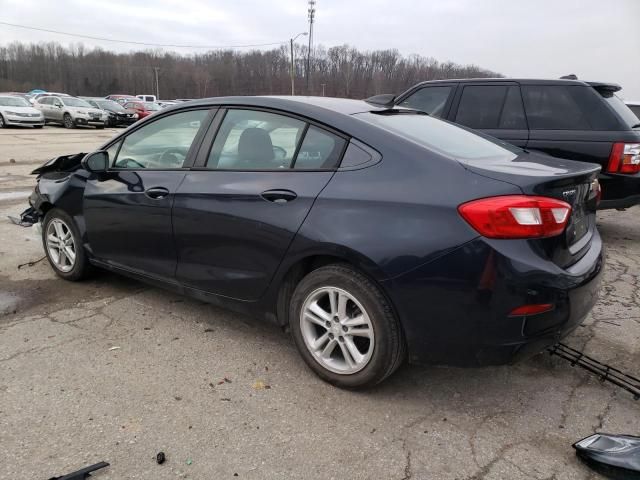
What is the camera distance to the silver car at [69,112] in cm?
2600

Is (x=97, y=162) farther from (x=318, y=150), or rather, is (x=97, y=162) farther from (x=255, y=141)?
(x=318, y=150)

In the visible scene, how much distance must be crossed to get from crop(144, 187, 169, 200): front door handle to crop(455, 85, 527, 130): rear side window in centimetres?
415

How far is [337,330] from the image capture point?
274 cm

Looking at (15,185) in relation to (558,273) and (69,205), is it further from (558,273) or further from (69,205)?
(558,273)

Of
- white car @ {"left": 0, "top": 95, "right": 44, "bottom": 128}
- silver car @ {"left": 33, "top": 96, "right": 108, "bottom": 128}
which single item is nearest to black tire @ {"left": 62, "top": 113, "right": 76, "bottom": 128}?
silver car @ {"left": 33, "top": 96, "right": 108, "bottom": 128}

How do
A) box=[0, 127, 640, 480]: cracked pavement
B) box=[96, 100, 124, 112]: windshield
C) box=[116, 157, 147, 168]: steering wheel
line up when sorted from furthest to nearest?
1. box=[96, 100, 124, 112]: windshield
2. box=[116, 157, 147, 168]: steering wheel
3. box=[0, 127, 640, 480]: cracked pavement

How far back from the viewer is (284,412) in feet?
8.52

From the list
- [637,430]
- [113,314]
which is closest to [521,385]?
[637,430]

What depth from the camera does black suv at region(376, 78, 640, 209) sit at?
17.6 feet

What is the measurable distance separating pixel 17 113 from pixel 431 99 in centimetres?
2339

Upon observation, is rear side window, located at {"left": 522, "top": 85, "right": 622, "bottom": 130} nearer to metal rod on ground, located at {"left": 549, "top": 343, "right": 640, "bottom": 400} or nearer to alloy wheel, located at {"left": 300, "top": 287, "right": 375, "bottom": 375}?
metal rod on ground, located at {"left": 549, "top": 343, "right": 640, "bottom": 400}

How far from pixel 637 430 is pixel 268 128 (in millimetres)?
2537

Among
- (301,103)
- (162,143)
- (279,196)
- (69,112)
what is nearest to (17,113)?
(69,112)

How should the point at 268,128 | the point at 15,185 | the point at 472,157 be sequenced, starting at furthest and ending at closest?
1. the point at 15,185
2. the point at 268,128
3. the point at 472,157
